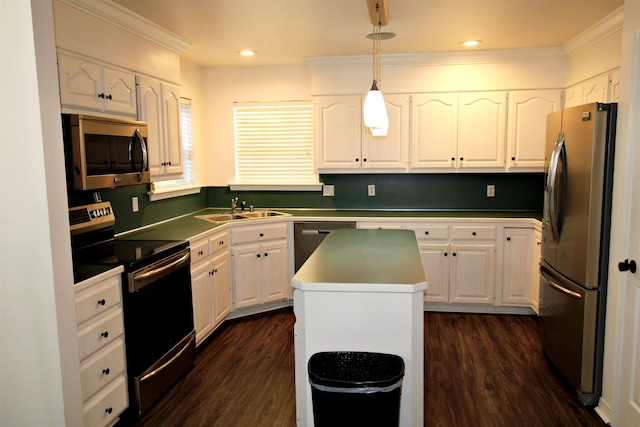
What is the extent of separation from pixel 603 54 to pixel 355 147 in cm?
213

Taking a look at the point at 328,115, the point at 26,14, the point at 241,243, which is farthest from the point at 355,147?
the point at 26,14

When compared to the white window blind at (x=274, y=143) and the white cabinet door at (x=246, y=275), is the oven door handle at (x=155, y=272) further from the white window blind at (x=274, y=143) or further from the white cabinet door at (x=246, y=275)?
the white window blind at (x=274, y=143)

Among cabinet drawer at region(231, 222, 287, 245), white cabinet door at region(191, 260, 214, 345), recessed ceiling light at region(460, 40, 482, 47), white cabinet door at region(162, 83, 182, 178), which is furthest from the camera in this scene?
cabinet drawer at region(231, 222, 287, 245)

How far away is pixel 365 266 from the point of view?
2.40 meters

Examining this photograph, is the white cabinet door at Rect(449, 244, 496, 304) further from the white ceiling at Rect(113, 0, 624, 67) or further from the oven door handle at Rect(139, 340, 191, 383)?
the oven door handle at Rect(139, 340, 191, 383)

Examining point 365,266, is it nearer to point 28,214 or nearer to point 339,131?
point 28,214

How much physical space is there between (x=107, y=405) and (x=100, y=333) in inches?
15.6

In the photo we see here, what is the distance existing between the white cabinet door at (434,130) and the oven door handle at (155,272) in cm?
245

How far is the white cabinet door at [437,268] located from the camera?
4367 millimetres

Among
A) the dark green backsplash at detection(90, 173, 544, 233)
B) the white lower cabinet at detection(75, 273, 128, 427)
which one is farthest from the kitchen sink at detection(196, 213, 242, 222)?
the white lower cabinet at detection(75, 273, 128, 427)

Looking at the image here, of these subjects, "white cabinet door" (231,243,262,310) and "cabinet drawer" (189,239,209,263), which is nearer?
"cabinet drawer" (189,239,209,263)

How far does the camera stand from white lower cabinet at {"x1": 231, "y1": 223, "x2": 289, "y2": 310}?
4.21 m

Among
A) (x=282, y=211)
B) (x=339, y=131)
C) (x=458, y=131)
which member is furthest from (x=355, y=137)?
(x=282, y=211)

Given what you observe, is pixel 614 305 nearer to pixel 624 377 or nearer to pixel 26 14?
pixel 624 377
